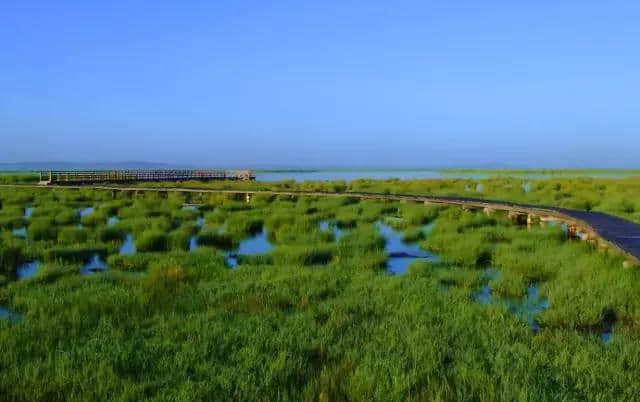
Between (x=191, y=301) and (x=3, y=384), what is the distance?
3204 millimetres

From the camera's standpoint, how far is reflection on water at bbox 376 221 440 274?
1216 centimetres

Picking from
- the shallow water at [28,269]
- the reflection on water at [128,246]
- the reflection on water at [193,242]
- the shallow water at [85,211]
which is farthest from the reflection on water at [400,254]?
the shallow water at [85,211]

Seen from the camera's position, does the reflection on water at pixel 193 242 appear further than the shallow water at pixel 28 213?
No

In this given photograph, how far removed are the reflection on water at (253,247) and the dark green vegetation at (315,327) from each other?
106 centimetres

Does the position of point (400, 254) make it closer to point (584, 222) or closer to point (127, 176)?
point (584, 222)

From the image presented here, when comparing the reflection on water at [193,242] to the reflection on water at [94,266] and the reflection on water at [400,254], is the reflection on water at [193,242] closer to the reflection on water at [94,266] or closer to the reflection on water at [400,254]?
the reflection on water at [94,266]

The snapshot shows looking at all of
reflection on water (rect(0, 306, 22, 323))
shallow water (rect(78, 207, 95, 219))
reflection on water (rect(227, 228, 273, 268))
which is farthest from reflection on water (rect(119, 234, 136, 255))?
shallow water (rect(78, 207, 95, 219))

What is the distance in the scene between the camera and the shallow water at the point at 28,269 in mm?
10627

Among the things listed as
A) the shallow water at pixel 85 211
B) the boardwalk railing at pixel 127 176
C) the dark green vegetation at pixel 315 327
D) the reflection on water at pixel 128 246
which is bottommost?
the reflection on water at pixel 128 246

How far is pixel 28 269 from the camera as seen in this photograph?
11242mm

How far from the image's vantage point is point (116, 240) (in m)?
15.4

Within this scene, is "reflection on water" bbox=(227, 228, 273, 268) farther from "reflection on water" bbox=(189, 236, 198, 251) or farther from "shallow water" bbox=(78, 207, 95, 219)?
"shallow water" bbox=(78, 207, 95, 219)

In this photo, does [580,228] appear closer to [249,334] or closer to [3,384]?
[249,334]

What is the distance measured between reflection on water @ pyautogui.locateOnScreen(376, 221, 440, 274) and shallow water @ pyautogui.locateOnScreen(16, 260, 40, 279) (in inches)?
298
